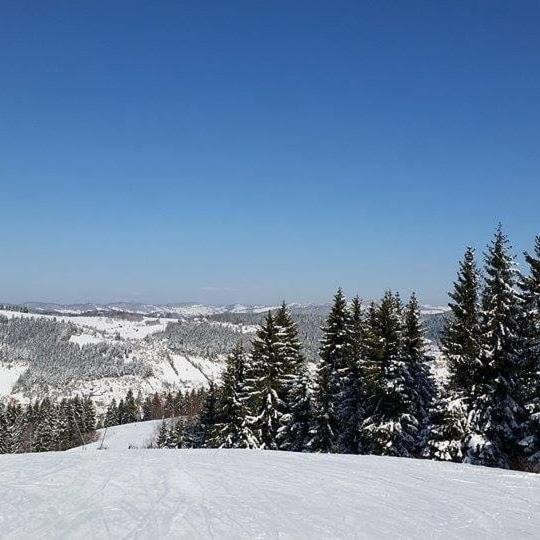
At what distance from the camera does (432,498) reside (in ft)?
26.2

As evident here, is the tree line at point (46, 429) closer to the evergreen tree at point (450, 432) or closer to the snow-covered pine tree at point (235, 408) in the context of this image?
the snow-covered pine tree at point (235, 408)

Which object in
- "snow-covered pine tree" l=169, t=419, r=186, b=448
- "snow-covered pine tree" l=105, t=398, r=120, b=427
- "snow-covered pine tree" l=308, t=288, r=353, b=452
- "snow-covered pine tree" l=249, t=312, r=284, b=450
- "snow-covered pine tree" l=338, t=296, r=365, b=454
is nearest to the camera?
"snow-covered pine tree" l=338, t=296, r=365, b=454

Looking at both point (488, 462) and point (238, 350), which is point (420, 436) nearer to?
point (488, 462)

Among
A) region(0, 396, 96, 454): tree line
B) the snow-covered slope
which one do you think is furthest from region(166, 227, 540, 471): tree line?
region(0, 396, 96, 454): tree line

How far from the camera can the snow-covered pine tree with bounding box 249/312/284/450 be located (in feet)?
94.6

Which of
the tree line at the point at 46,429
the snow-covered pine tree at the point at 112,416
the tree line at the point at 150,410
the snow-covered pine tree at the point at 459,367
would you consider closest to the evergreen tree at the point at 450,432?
the snow-covered pine tree at the point at 459,367

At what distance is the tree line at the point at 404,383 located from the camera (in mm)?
22125

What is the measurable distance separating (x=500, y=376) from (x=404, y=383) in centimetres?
541

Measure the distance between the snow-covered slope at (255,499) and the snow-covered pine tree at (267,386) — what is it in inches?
705

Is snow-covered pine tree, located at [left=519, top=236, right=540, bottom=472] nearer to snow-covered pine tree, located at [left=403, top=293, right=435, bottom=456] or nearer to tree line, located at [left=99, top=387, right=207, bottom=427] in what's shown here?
snow-covered pine tree, located at [left=403, top=293, right=435, bottom=456]

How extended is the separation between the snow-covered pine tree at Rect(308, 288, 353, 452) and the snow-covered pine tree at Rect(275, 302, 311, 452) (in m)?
0.92

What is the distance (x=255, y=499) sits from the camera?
24.5ft

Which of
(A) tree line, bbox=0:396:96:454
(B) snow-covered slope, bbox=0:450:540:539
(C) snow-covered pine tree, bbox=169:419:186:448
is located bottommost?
(A) tree line, bbox=0:396:96:454

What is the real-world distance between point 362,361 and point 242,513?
69.0ft
